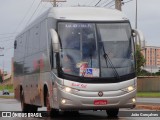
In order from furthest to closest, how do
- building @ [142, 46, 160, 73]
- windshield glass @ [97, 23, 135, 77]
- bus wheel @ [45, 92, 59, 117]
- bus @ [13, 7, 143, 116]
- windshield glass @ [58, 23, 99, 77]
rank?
building @ [142, 46, 160, 73]
bus wheel @ [45, 92, 59, 117]
windshield glass @ [97, 23, 135, 77]
windshield glass @ [58, 23, 99, 77]
bus @ [13, 7, 143, 116]

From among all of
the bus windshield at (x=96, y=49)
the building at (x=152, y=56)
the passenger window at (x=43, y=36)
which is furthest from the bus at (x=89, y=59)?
the building at (x=152, y=56)

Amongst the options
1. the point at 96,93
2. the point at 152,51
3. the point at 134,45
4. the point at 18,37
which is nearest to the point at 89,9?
the point at 134,45

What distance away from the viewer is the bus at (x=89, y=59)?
51.1 ft

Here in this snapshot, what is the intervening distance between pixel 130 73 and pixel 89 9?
2.63 metres

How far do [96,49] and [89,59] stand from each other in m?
0.42

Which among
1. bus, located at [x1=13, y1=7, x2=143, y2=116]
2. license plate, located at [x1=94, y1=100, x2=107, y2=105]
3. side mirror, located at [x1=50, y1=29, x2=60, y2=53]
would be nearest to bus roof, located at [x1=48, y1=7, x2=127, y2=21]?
bus, located at [x1=13, y1=7, x2=143, y2=116]

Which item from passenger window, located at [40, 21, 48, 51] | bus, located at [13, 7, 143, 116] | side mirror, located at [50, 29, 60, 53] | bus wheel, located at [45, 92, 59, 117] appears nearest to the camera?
side mirror, located at [50, 29, 60, 53]

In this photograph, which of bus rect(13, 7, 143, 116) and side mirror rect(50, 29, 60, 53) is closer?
side mirror rect(50, 29, 60, 53)

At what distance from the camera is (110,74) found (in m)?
15.8

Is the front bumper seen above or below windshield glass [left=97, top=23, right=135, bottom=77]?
below

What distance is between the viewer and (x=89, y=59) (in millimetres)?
15844

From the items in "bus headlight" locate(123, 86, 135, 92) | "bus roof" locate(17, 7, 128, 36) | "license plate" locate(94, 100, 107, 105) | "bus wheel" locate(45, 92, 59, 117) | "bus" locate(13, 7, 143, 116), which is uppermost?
"bus roof" locate(17, 7, 128, 36)

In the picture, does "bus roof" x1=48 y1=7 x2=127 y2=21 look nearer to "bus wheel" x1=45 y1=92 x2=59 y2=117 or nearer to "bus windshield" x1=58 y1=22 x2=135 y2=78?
"bus windshield" x1=58 y1=22 x2=135 y2=78

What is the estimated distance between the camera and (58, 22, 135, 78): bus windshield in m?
15.8
